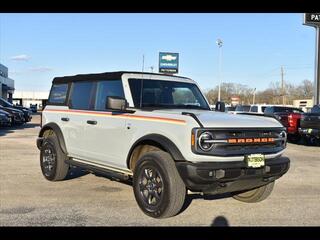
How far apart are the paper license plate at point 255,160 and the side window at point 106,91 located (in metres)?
2.29

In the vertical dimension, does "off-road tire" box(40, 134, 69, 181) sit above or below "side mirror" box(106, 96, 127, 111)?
below

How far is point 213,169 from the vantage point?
5684 millimetres

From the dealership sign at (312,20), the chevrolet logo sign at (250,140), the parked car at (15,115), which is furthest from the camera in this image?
the dealership sign at (312,20)

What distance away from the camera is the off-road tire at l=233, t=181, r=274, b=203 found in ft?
22.8

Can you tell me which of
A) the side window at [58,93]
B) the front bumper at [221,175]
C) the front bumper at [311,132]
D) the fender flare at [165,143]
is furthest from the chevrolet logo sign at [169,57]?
the front bumper at [221,175]

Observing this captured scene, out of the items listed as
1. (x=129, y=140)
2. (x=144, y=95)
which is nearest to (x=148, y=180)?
(x=129, y=140)

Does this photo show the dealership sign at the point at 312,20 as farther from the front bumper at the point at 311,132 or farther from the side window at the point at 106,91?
the side window at the point at 106,91

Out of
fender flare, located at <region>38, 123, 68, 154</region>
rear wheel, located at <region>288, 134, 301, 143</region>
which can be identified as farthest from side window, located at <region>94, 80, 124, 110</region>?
rear wheel, located at <region>288, 134, 301, 143</region>

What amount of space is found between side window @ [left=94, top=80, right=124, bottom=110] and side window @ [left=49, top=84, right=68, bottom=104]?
1.22 meters

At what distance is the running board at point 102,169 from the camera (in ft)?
22.7

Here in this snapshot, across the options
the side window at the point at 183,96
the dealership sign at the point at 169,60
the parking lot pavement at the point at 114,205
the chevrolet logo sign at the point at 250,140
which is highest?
the dealership sign at the point at 169,60

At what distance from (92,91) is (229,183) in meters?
3.09

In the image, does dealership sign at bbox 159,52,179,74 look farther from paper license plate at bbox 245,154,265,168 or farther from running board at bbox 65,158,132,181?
paper license plate at bbox 245,154,265,168

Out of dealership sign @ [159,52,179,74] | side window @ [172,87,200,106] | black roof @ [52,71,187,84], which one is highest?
dealership sign @ [159,52,179,74]
